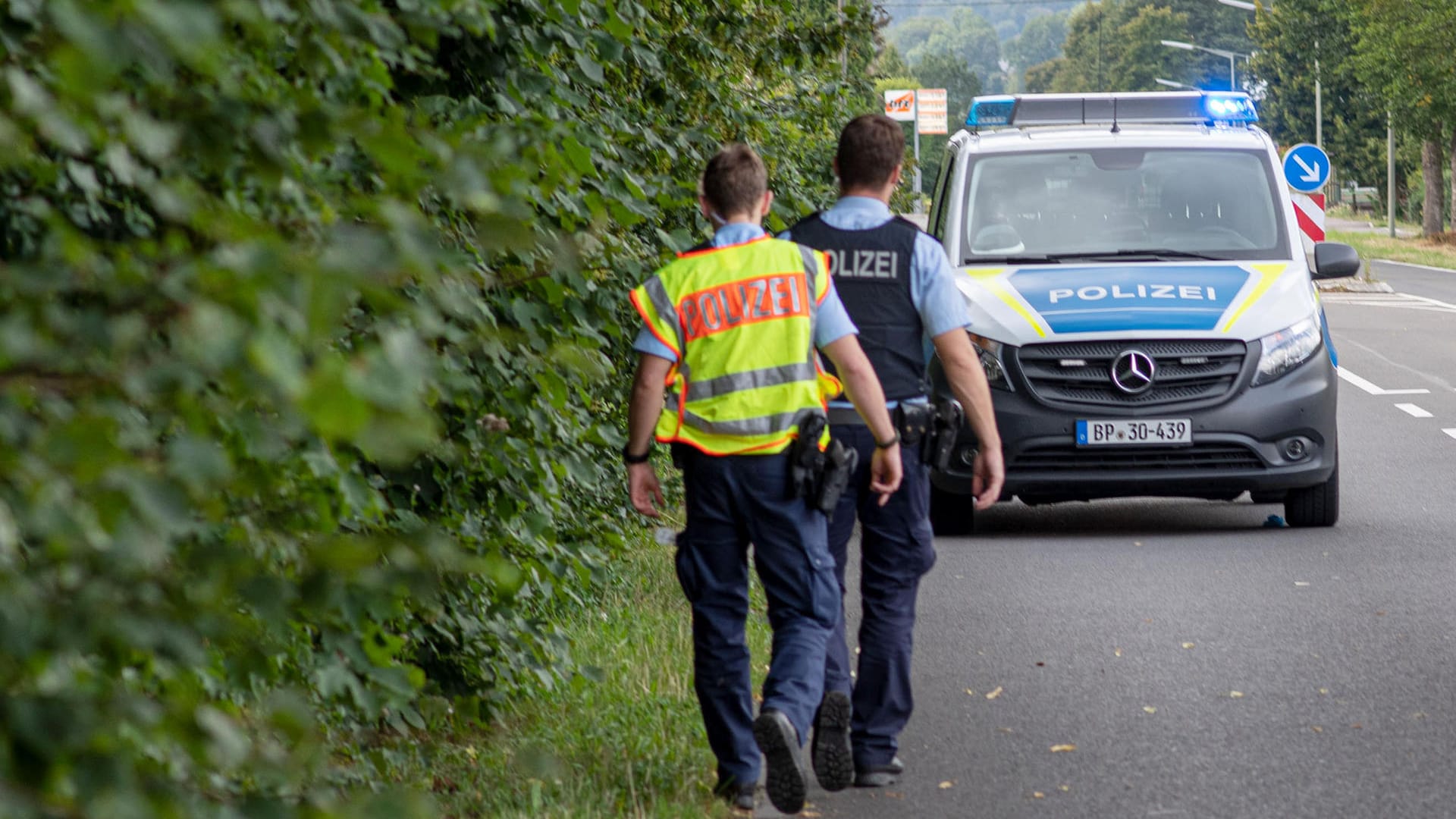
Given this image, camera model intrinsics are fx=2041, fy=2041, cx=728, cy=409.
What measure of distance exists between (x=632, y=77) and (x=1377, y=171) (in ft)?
274

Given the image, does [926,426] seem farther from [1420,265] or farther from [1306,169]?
[1420,265]

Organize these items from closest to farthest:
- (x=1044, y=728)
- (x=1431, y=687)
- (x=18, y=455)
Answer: (x=18, y=455)
(x=1044, y=728)
(x=1431, y=687)

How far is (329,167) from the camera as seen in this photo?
3340 mm

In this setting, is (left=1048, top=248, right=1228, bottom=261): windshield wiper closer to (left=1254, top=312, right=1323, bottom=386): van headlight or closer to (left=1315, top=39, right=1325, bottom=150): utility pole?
(left=1254, top=312, right=1323, bottom=386): van headlight

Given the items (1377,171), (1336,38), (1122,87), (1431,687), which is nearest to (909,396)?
(1431,687)

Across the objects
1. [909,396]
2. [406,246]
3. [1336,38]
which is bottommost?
[1336,38]

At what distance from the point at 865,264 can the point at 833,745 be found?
1.29 metres

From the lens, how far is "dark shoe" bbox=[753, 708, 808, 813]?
15.4ft

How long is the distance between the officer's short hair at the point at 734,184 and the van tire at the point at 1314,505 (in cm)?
592

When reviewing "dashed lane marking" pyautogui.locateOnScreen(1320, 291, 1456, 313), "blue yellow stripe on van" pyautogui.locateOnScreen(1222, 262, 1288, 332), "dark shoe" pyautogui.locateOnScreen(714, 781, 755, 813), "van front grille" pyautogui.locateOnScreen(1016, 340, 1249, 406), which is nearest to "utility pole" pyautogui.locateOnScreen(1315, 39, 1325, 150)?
"dashed lane marking" pyautogui.locateOnScreen(1320, 291, 1456, 313)

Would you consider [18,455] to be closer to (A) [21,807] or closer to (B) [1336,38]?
(A) [21,807]

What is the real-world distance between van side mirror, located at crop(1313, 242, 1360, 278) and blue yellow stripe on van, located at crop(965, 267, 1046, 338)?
1470mm

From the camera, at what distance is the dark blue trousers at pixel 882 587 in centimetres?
537

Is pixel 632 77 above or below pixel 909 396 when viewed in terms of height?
above
